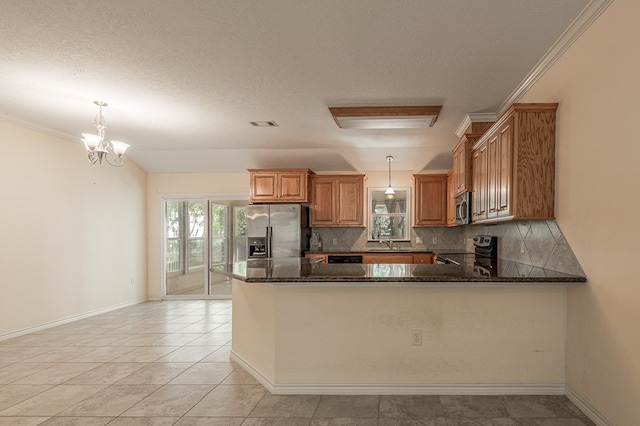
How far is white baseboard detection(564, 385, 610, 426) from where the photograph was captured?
219 centimetres

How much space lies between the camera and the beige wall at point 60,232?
4.22 metres

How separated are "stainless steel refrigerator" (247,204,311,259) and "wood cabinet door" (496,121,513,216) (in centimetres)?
346

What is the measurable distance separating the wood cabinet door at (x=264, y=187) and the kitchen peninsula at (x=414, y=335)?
3476 millimetres

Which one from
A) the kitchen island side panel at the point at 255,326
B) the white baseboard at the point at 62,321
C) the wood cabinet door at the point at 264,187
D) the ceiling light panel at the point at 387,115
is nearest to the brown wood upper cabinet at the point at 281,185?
the wood cabinet door at the point at 264,187

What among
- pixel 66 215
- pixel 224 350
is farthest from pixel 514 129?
pixel 66 215

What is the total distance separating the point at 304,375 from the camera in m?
2.70

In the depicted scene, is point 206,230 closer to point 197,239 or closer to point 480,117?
point 197,239

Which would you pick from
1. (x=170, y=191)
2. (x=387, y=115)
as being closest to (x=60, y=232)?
(x=170, y=191)

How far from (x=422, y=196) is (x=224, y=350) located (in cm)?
409

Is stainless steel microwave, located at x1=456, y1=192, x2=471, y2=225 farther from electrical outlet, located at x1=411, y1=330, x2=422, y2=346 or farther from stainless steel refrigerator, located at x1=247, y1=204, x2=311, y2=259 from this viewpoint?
stainless steel refrigerator, located at x1=247, y1=204, x2=311, y2=259

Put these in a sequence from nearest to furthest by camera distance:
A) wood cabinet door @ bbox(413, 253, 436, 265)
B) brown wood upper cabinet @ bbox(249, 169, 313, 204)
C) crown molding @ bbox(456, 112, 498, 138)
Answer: crown molding @ bbox(456, 112, 498, 138) < wood cabinet door @ bbox(413, 253, 436, 265) < brown wood upper cabinet @ bbox(249, 169, 313, 204)

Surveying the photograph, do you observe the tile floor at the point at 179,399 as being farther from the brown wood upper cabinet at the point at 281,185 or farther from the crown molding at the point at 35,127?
the brown wood upper cabinet at the point at 281,185

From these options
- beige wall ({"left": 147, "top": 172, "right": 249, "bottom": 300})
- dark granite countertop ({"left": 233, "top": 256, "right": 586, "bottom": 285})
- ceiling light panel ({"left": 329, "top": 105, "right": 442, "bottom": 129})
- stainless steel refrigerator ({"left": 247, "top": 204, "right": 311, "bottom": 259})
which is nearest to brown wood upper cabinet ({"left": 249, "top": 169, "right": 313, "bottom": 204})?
stainless steel refrigerator ({"left": 247, "top": 204, "right": 311, "bottom": 259})

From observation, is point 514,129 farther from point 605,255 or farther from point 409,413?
point 409,413
